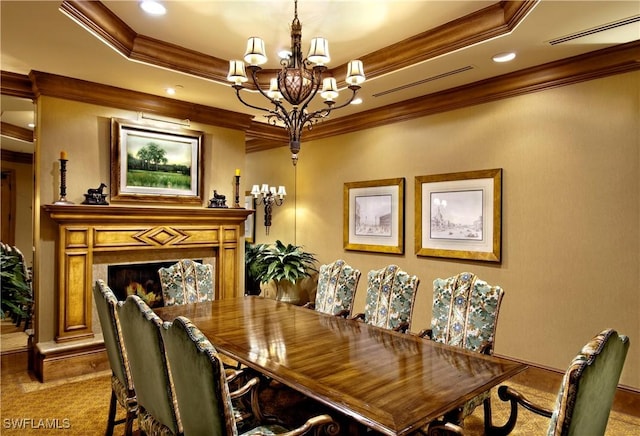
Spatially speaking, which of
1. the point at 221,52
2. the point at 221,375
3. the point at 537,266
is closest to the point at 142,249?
the point at 221,52

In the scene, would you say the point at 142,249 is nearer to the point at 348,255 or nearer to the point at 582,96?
the point at 348,255

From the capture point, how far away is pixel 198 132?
4.61 meters

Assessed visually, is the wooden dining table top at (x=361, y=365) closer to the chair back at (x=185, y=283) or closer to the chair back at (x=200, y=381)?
the chair back at (x=200, y=381)

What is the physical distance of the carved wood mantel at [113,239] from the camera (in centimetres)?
366

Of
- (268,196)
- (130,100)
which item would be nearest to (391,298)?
(130,100)

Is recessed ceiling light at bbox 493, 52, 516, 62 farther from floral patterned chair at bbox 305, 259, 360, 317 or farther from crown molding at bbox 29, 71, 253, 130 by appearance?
crown molding at bbox 29, 71, 253, 130

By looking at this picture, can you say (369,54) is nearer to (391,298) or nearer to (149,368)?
(391,298)

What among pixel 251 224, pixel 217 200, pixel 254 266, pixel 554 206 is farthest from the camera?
pixel 251 224

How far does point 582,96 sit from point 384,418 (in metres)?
3.11

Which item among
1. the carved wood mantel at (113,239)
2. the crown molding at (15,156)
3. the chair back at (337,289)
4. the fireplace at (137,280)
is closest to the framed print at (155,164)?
the carved wood mantel at (113,239)

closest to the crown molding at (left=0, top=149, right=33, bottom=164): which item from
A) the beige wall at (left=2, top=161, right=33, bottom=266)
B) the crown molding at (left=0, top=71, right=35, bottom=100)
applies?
the beige wall at (left=2, top=161, right=33, bottom=266)

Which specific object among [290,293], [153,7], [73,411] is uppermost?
[153,7]

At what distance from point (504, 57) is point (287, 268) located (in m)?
3.57

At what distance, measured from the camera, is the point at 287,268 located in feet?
17.7
